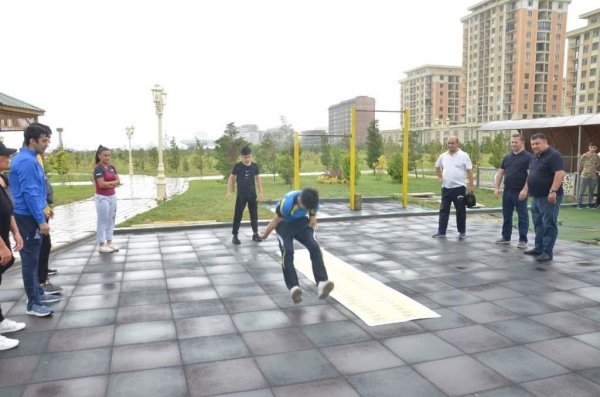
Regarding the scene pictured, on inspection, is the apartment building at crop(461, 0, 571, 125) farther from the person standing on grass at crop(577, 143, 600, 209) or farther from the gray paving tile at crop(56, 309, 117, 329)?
the gray paving tile at crop(56, 309, 117, 329)

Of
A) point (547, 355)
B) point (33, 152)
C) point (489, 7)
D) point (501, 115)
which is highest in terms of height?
point (489, 7)

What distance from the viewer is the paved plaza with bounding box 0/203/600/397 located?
10.9 feet

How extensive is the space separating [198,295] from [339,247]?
332cm

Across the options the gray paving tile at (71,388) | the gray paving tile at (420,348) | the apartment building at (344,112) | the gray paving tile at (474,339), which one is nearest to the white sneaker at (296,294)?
the gray paving tile at (420,348)

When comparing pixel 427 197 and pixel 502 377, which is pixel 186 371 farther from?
pixel 427 197

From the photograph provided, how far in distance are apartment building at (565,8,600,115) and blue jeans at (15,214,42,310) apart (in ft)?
290

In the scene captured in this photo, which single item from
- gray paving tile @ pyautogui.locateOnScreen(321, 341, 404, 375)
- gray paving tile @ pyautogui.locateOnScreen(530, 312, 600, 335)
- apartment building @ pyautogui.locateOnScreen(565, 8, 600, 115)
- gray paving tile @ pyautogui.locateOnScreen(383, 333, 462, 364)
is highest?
apartment building @ pyautogui.locateOnScreen(565, 8, 600, 115)

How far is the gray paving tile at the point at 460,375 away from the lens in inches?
127

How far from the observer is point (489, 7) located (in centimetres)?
9512

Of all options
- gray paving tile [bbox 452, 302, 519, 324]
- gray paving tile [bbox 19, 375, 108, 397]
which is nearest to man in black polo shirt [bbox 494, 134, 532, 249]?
gray paving tile [bbox 452, 302, 519, 324]

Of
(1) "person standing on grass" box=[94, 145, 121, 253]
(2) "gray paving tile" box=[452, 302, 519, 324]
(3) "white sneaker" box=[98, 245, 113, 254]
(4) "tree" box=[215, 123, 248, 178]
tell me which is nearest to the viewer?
(2) "gray paving tile" box=[452, 302, 519, 324]

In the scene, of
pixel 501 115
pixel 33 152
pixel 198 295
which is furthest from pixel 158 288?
pixel 501 115

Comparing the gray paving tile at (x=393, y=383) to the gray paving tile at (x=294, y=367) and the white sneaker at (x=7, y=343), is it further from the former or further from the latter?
the white sneaker at (x=7, y=343)

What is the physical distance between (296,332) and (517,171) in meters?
5.41
